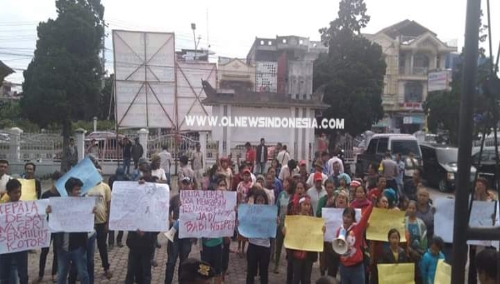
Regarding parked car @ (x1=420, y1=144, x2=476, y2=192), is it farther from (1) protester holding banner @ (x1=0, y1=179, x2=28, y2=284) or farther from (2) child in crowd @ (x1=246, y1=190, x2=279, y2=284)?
(1) protester holding banner @ (x1=0, y1=179, x2=28, y2=284)

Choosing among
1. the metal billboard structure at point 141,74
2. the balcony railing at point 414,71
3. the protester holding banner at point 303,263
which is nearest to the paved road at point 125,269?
the protester holding banner at point 303,263

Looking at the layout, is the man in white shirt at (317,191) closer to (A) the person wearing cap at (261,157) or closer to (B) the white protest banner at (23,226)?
(B) the white protest banner at (23,226)

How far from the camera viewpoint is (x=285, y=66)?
25.6 meters

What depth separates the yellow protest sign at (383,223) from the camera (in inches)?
239

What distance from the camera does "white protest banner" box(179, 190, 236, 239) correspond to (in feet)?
21.2

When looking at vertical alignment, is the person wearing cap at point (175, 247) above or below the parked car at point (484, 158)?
below

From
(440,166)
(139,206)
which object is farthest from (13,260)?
(440,166)

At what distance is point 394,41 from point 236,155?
115 feet

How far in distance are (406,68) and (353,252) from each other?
4875 cm

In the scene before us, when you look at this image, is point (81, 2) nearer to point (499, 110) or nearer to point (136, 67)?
point (136, 67)

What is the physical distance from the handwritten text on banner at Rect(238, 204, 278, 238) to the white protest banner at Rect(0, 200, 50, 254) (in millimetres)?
2529

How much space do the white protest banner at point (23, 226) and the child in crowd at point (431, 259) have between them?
459 centimetres

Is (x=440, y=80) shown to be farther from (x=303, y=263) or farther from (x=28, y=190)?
(x=28, y=190)

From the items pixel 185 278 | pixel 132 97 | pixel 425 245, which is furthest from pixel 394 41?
pixel 185 278
